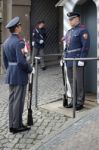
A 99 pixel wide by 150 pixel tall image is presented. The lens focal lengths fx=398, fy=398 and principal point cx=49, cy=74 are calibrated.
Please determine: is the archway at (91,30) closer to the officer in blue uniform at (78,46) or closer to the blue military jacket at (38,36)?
the officer in blue uniform at (78,46)

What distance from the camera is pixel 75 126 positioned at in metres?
6.57

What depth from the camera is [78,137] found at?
6.07 meters

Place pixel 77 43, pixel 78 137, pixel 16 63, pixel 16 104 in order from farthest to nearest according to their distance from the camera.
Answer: pixel 77 43 < pixel 16 104 < pixel 16 63 < pixel 78 137

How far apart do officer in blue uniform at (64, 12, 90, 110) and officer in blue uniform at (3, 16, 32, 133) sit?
1.40 m

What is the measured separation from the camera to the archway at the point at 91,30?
8594 millimetres

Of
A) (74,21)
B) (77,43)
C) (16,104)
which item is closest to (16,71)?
(16,104)

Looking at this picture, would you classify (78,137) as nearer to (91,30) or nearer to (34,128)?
(34,128)

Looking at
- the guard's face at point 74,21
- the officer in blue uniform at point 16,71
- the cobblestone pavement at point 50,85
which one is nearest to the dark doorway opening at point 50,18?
the cobblestone pavement at point 50,85

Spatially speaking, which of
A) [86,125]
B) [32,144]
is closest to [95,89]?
[86,125]

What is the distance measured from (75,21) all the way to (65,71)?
1.03 metres

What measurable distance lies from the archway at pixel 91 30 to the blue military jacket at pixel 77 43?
3.18 feet

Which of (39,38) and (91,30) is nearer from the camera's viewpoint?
(91,30)

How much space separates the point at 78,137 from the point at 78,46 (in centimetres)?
221

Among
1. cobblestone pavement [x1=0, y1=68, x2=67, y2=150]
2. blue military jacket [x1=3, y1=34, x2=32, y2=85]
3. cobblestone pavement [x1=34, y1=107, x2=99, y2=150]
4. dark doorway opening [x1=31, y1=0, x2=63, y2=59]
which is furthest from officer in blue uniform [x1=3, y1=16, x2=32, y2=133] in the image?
dark doorway opening [x1=31, y1=0, x2=63, y2=59]
